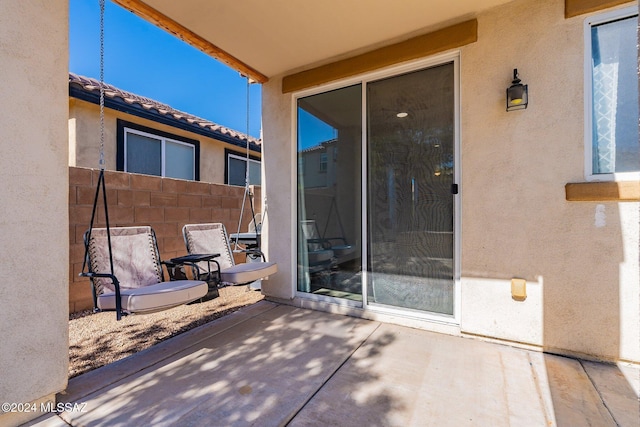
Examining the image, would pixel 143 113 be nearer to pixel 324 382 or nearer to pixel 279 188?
pixel 279 188

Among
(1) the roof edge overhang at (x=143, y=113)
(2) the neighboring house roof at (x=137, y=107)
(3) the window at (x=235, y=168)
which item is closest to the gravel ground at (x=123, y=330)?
(2) the neighboring house roof at (x=137, y=107)

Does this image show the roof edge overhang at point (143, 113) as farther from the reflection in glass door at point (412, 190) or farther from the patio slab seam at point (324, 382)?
the patio slab seam at point (324, 382)

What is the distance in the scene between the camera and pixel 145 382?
2049mm

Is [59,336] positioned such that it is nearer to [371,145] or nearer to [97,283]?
[97,283]

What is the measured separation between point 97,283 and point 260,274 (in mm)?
1450

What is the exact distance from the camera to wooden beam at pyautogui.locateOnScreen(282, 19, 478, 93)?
269 centimetres

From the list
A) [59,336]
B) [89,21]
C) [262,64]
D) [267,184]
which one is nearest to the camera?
[59,336]

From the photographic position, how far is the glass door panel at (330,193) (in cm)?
336

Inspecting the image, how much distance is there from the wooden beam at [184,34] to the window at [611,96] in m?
3.43

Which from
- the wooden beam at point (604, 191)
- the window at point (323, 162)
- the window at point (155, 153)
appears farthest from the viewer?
the window at point (155, 153)

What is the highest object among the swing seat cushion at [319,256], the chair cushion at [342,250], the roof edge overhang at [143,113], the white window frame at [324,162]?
the roof edge overhang at [143,113]

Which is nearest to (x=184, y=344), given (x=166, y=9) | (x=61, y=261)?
(x=61, y=261)

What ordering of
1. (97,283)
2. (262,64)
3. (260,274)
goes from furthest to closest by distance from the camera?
(262,64) < (260,274) < (97,283)

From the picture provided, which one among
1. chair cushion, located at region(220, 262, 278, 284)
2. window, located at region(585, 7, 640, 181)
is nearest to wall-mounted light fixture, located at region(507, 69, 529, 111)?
window, located at region(585, 7, 640, 181)
